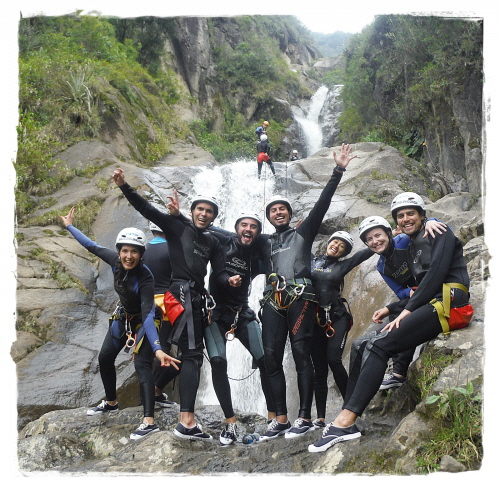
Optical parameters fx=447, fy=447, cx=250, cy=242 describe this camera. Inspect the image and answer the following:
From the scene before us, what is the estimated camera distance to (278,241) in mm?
5355

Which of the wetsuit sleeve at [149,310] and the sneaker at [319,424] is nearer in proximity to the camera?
the wetsuit sleeve at [149,310]

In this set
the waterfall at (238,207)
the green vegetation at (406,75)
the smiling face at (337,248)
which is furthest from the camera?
the green vegetation at (406,75)

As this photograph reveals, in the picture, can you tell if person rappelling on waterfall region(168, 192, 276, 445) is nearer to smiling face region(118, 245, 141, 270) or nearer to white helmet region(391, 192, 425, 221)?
smiling face region(118, 245, 141, 270)

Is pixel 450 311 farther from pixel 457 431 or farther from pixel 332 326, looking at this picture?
pixel 332 326

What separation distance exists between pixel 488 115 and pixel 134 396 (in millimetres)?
7331

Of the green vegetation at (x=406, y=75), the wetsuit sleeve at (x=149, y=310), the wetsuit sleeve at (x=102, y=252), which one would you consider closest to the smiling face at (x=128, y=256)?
the wetsuit sleeve at (x=149, y=310)

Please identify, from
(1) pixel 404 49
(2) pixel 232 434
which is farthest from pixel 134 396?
(1) pixel 404 49

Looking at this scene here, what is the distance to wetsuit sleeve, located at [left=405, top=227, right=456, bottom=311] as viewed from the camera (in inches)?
157

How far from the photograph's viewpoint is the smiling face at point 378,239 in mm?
4902

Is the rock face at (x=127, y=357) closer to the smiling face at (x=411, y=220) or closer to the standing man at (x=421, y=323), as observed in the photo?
the standing man at (x=421, y=323)

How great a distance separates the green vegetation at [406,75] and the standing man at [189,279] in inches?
431

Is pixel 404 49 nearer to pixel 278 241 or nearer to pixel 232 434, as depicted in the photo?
pixel 278 241

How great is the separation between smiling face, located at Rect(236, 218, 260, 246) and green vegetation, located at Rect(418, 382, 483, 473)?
2.71m

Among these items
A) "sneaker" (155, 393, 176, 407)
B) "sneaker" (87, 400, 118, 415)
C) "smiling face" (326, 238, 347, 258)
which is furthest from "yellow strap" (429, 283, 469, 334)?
"sneaker" (87, 400, 118, 415)
